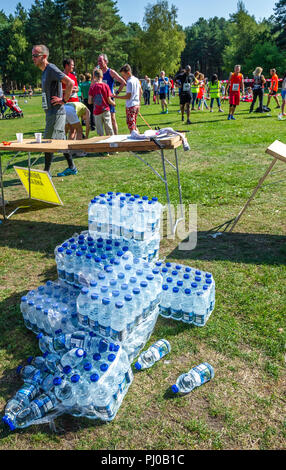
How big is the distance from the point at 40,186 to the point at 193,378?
461cm

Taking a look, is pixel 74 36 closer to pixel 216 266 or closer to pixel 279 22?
pixel 279 22

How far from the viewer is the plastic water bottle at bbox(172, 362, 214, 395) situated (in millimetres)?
2609

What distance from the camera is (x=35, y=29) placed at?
55.7 metres

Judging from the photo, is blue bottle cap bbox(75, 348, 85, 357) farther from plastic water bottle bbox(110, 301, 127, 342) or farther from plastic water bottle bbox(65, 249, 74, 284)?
plastic water bottle bbox(65, 249, 74, 284)

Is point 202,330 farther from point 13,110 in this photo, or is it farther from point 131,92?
point 13,110

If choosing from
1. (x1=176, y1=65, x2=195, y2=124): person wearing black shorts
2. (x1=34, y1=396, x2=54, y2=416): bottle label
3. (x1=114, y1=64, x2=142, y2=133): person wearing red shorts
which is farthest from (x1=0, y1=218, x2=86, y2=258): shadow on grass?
(x1=176, y1=65, x2=195, y2=124): person wearing black shorts

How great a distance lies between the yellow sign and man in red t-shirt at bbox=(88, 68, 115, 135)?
11.9 ft

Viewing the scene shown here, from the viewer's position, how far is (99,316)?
9.26 ft

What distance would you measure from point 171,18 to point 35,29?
22322 mm

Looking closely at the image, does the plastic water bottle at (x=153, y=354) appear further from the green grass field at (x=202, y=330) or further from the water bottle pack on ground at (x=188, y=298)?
the water bottle pack on ground at (x=188, y=298)

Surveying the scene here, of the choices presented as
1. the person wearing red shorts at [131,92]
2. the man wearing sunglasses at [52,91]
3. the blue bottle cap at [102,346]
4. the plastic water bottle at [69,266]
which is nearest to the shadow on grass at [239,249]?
the plastic water bottle at [69,266]

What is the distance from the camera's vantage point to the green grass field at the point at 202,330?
7.55 feet

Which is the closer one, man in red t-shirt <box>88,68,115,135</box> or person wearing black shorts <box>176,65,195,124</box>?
man in red t-shirt <box>88,68,115,135</box>
